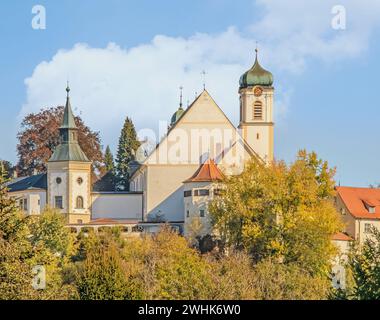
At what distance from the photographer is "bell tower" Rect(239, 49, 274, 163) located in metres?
83.0

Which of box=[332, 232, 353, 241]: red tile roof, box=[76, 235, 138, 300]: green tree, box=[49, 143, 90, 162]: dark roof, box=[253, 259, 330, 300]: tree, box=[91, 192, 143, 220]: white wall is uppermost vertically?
box=[49, 143, 90, 162]: dark roof

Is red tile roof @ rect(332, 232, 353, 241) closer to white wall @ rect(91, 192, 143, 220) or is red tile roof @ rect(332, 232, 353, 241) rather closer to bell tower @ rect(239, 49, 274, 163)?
bell tower @ rect(239, 49, 274, 163)

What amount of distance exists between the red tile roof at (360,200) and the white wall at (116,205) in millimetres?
13408

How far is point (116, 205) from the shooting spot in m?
82.9

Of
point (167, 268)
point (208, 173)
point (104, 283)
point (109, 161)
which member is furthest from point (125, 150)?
point (104, 283)

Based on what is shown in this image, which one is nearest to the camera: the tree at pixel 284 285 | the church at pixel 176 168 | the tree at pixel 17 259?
the tree at pixel 17 259

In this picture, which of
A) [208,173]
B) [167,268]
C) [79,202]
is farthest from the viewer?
[79,202]

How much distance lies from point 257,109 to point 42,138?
55.7 ft

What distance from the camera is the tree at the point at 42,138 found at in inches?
3575

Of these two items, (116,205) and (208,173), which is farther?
(116,205)

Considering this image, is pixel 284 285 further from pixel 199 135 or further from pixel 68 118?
pixel 68 118

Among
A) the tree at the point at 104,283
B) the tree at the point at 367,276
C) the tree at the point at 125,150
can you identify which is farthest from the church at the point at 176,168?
the tree at the point at 104,283

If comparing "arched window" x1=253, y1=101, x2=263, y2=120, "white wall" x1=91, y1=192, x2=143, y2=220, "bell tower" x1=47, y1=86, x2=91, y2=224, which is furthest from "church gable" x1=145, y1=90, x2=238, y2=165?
"bell tower" x1=47, y1=86, x2=91, y2=224

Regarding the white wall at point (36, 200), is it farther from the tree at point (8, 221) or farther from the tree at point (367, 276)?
the tree at point (8, 221)
